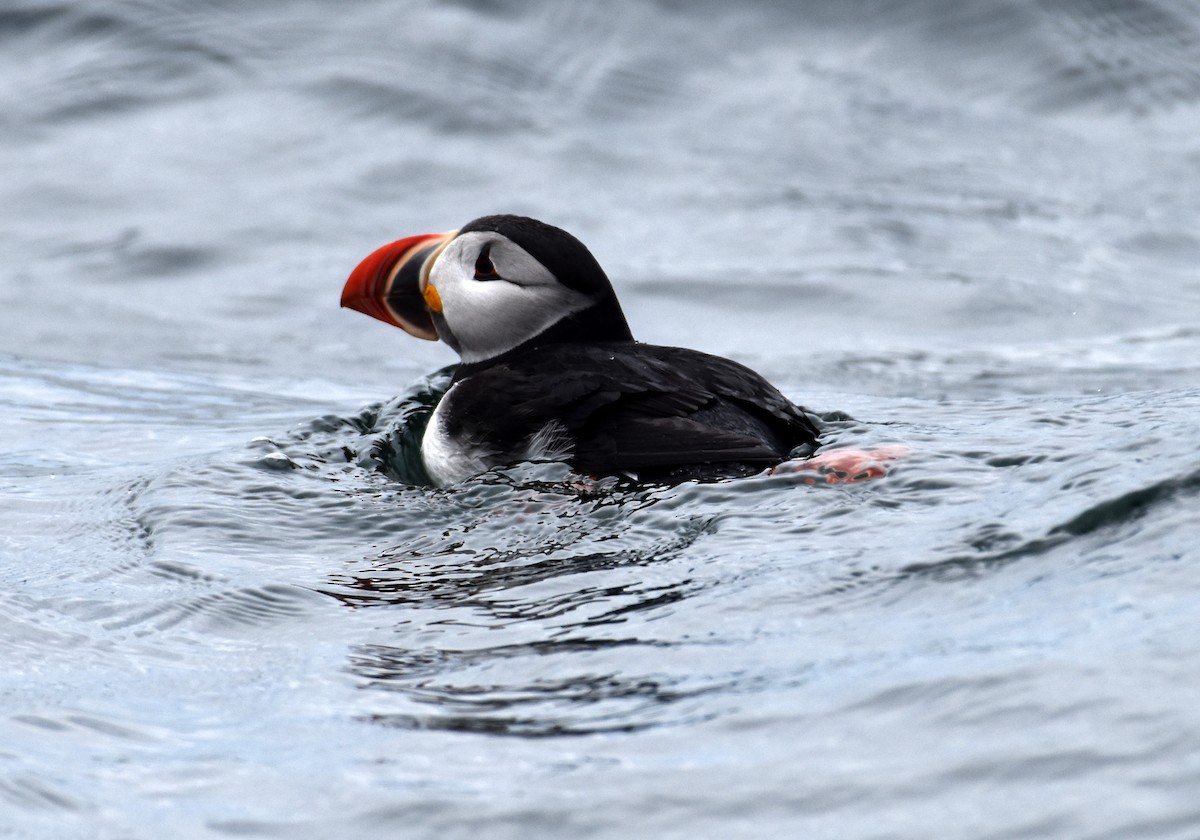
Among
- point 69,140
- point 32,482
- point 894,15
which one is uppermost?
point 894,15

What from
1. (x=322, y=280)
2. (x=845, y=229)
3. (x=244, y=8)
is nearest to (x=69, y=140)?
(x=244, y=8)

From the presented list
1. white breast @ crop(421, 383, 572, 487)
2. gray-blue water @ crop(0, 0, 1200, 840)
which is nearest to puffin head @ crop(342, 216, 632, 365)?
white breast @ crop(421, 383, 572, 487)

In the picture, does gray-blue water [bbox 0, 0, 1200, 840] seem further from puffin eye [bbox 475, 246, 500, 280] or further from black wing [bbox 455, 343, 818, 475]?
puffin eye [bbox 475, 246, 500, 280]

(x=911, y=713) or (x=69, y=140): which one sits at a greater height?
(x=69, y=140)

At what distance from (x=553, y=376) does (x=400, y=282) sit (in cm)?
84

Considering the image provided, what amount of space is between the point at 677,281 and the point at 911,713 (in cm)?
556

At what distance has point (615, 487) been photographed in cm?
374

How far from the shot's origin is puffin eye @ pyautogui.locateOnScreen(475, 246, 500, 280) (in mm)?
4391

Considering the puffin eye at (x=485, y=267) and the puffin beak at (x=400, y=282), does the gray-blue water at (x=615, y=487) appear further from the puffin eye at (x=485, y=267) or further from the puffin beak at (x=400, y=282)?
the puffin eye at (x=485, y=267)

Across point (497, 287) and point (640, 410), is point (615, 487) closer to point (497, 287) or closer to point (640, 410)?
point (640, 410)

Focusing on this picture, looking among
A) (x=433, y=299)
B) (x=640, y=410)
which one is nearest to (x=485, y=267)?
(x=433, y=299)

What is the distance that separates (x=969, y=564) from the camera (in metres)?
3.19

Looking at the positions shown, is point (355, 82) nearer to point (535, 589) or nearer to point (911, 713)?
point (535, 589)

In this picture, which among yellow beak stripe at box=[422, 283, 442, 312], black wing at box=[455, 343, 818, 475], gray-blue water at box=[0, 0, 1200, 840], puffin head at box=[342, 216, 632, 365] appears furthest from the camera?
yellow beak stripe at box=[422, 283, 442, 312]
